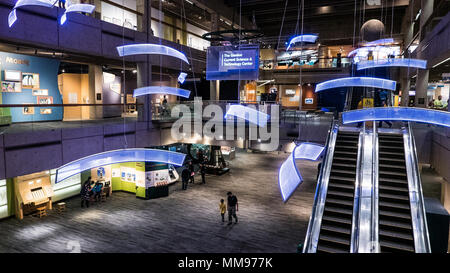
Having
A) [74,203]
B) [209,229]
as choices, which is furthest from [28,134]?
[209,229]

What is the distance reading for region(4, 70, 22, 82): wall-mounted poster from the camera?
41.6ft

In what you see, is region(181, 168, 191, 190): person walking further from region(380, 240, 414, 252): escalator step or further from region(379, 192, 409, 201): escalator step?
region(380, 240, 414, 252): escalator step

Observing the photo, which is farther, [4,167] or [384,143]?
[384,143]

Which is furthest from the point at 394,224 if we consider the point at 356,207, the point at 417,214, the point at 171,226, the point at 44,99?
the point at 44,99

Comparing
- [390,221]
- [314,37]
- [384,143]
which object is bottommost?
[390,221]

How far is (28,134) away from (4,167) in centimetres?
128

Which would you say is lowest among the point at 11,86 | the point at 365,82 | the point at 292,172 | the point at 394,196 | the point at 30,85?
the point at 394,196

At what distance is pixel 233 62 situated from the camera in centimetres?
1377

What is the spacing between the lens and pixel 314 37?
31.3 feet

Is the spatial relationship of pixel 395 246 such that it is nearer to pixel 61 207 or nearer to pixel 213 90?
pixel 61 207

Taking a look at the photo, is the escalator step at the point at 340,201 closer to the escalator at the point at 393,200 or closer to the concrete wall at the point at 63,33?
the escalator at the point at 393,200

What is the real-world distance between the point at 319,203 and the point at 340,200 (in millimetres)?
733

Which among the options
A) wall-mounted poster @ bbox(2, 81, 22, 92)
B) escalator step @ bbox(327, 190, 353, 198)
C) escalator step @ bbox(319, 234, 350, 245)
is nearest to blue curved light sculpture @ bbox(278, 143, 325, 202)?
escalator step @ bbox(327, 190, 353, 198)
